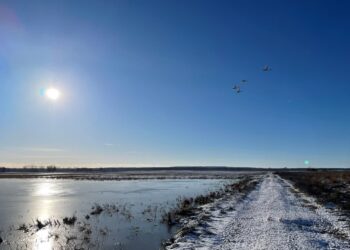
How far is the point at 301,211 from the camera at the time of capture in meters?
20.4

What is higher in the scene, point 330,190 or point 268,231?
point 330,190

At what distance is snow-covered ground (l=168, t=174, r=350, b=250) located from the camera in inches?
480

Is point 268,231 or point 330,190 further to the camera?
point 330,190

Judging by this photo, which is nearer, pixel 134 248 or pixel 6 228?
pixel 134 248

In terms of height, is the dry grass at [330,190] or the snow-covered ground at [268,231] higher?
the dry grass at [330,190]

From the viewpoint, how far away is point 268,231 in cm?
1433

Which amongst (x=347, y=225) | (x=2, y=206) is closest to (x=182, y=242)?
(x=347, y=225)

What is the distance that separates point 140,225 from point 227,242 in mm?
7162

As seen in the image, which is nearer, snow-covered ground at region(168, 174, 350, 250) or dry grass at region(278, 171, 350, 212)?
snow-covered ground at region(168, 174, 350, 250)

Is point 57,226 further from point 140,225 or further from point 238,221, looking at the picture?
point 238,221

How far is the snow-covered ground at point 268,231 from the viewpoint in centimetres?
1220

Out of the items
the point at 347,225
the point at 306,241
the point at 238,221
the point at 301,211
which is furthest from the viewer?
the point at 301,211

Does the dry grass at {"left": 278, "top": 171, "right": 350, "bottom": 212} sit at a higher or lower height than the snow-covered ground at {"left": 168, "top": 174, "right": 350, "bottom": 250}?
higher

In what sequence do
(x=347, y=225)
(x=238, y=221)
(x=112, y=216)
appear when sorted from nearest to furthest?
(x=347, y=225)
(x=238, y=221)
(x=112, y=216)
